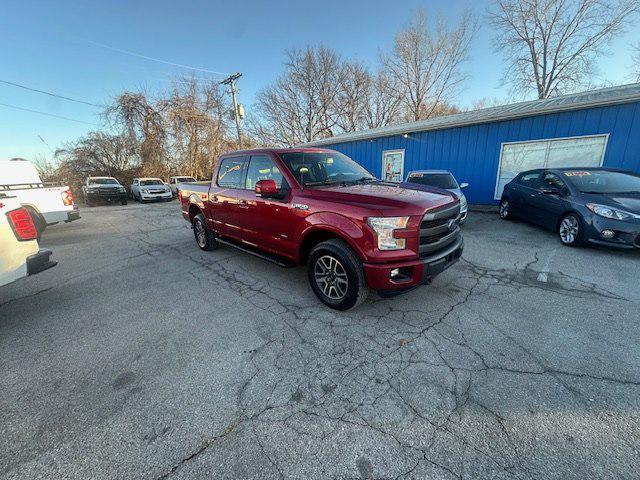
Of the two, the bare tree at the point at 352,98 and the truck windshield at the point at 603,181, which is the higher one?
the bare tree at the point at 352,98

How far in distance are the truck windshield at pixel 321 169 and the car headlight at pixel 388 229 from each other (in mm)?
1265

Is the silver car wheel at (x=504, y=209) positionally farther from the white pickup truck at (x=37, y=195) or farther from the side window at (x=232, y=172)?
the white pickup truck at (x=37, y=195)

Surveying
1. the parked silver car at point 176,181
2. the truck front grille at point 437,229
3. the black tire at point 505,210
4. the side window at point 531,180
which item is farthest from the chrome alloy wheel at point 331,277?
the parked silver car at point 176,181

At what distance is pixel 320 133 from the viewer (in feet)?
105

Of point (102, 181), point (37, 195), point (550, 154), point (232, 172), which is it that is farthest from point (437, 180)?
point (102, 181)

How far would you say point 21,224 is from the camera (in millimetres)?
3369

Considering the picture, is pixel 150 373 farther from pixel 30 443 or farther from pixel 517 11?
pixel 517 11

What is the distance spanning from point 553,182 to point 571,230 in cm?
140

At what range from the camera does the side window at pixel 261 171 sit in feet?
13.1

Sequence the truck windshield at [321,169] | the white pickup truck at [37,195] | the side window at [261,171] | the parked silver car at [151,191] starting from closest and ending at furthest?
the truck windshield at [321,169] < the side window at [261,171] < the white pickup truck at [37,195] < the parked silver car at [151,191]

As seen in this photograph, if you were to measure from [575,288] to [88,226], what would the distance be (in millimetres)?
13813

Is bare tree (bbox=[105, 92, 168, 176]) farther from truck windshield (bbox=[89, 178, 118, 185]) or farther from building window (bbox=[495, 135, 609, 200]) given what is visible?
building window (bbox=[495, 135, 609, 200])

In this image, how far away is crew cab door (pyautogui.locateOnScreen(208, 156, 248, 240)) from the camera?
469 cm

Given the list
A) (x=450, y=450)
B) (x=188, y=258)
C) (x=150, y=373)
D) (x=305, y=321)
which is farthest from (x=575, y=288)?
(x=188, y=258)
